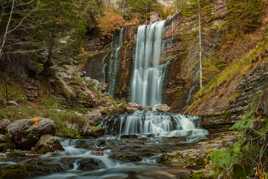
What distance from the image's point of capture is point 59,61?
22359 mm

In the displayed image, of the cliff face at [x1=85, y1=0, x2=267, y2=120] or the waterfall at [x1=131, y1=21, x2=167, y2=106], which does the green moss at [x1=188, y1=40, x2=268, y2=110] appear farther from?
the waterfall at [x1=131, y1=21, x2=167, y2=106]

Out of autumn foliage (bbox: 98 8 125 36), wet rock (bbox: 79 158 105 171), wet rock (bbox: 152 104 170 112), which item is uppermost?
autumn foliage (bbox: 98 8 125 36)

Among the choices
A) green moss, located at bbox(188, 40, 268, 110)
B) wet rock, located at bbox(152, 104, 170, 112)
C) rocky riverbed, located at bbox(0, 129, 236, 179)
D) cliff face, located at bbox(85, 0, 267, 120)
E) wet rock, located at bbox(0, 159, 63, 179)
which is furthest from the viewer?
cliff face, located at bbox(85, 0, 267, 120)

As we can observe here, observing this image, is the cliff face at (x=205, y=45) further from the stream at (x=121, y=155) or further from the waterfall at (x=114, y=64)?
the stream at (x=121, y=155)

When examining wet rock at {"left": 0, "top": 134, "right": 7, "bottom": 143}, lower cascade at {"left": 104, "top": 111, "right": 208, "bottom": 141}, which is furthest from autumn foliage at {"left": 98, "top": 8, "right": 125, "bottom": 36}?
wet rock at {"left": 0, "top": 134, "right": 7, "bottom": 143}

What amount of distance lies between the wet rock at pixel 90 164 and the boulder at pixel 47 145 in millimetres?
1664

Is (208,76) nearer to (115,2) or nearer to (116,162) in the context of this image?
(116,162)

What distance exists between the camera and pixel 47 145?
406 inches

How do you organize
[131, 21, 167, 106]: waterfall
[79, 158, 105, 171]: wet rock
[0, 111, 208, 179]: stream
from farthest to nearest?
[131, 21, 167, 106]: waterfall → [79, 158, 105, 171]: wet rock → [0, 111, 208, 179]: stream

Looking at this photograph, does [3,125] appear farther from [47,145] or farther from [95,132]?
[95,132]

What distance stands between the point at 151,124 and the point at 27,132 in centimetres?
618

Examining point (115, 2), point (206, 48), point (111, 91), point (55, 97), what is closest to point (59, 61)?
point (55, 97)

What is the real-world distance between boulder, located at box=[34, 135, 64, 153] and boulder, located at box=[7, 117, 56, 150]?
0.33 metres

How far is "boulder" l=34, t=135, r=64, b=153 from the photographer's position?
10.2 meters
